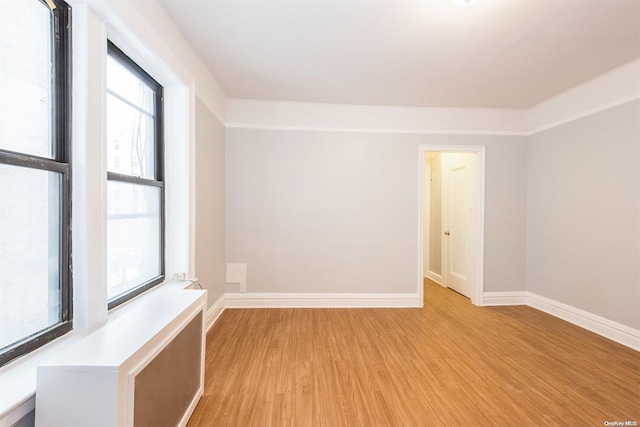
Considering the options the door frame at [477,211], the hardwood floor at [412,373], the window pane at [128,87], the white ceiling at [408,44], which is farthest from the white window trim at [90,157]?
the door frame at [477,211]

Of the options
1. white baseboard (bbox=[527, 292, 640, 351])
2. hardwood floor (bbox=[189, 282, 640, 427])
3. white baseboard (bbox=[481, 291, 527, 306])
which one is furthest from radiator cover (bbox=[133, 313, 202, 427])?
white baseboard (bbox=[527, 292, 640, 351])

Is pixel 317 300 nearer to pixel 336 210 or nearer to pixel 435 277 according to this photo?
pixel 336 210

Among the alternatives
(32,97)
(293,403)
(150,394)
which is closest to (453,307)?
(293,403)

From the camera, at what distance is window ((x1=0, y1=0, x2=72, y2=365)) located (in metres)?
1.04

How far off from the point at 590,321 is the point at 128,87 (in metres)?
4.63

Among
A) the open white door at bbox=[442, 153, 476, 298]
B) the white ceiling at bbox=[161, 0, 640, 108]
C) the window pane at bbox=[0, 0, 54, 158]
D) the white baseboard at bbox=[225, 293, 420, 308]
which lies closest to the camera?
the window pane at bbox=[0, 0, 54, 158]

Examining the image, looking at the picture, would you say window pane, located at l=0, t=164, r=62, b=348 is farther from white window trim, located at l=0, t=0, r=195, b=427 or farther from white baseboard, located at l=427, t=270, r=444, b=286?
white baseboard, located at l=427, t=270, r=444, b=286

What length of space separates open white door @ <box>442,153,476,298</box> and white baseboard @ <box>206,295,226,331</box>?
129 inches

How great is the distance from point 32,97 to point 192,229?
1.34 metres

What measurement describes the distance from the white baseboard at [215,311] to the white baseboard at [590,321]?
12.9ft

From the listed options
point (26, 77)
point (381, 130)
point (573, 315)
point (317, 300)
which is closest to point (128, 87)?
point (26, 77)

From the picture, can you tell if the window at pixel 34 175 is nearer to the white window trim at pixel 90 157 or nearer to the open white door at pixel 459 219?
the white window trim at pixel 90 157

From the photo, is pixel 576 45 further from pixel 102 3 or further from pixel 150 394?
pixel 150 394

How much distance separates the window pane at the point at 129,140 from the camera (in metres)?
1.63
